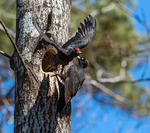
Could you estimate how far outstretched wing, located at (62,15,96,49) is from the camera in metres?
3.51

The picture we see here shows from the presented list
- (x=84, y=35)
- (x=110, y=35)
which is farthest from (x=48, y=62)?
(x=110, y=35)

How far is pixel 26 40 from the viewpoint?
10.2ft

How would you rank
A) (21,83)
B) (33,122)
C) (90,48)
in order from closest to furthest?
(33,122) < (21,83) < (90,48)

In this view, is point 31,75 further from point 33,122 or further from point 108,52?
point 108,52

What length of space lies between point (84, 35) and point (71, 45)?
17.5 inches

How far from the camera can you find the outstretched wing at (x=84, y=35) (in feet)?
11.5

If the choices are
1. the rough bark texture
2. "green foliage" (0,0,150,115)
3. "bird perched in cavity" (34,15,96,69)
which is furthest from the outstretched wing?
"green foliage" (0,0,150,115)

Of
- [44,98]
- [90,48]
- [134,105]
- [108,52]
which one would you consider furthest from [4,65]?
[44,98]

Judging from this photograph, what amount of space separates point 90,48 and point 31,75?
4779 millimetres

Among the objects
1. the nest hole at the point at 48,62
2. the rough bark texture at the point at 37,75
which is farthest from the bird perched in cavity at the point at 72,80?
the nest hole at the point at 48,62

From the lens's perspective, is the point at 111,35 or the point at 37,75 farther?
the point at 111,35

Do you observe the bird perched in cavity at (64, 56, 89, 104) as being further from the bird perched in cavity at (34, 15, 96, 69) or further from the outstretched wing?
the outstretched wing

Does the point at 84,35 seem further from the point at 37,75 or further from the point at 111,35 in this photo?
the point at 111,35

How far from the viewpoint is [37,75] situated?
3021 mm
